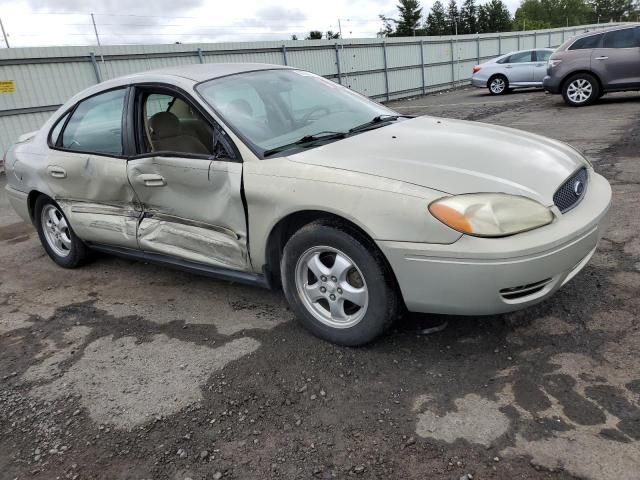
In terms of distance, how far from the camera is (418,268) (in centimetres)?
249

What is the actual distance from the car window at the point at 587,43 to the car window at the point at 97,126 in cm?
1073

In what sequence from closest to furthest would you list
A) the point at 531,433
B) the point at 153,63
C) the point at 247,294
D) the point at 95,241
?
the point at 531,433, the point at 247,294, the point at 95,241, the point at 153,63

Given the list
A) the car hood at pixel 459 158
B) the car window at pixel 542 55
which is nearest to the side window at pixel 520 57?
the car window at pixel 542 55

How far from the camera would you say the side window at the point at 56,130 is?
434 centimetres

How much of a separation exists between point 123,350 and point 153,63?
38.7ft

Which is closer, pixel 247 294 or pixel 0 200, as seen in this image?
pixel 247 294

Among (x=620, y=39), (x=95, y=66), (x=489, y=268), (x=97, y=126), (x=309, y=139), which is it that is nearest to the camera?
(x=489, y=268)

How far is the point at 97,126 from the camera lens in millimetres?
3986

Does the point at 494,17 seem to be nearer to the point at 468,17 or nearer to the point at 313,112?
the point at 468,17

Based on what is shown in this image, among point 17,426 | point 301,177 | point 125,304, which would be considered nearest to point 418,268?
point 301,177

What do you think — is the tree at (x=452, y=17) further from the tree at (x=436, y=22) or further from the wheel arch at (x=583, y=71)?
the wheel arch at (x=583, y=71)

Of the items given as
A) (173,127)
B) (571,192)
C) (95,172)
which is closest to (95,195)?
(95,172)

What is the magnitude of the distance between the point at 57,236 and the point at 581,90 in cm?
1134

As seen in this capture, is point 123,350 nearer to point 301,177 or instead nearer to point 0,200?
point 301,177
